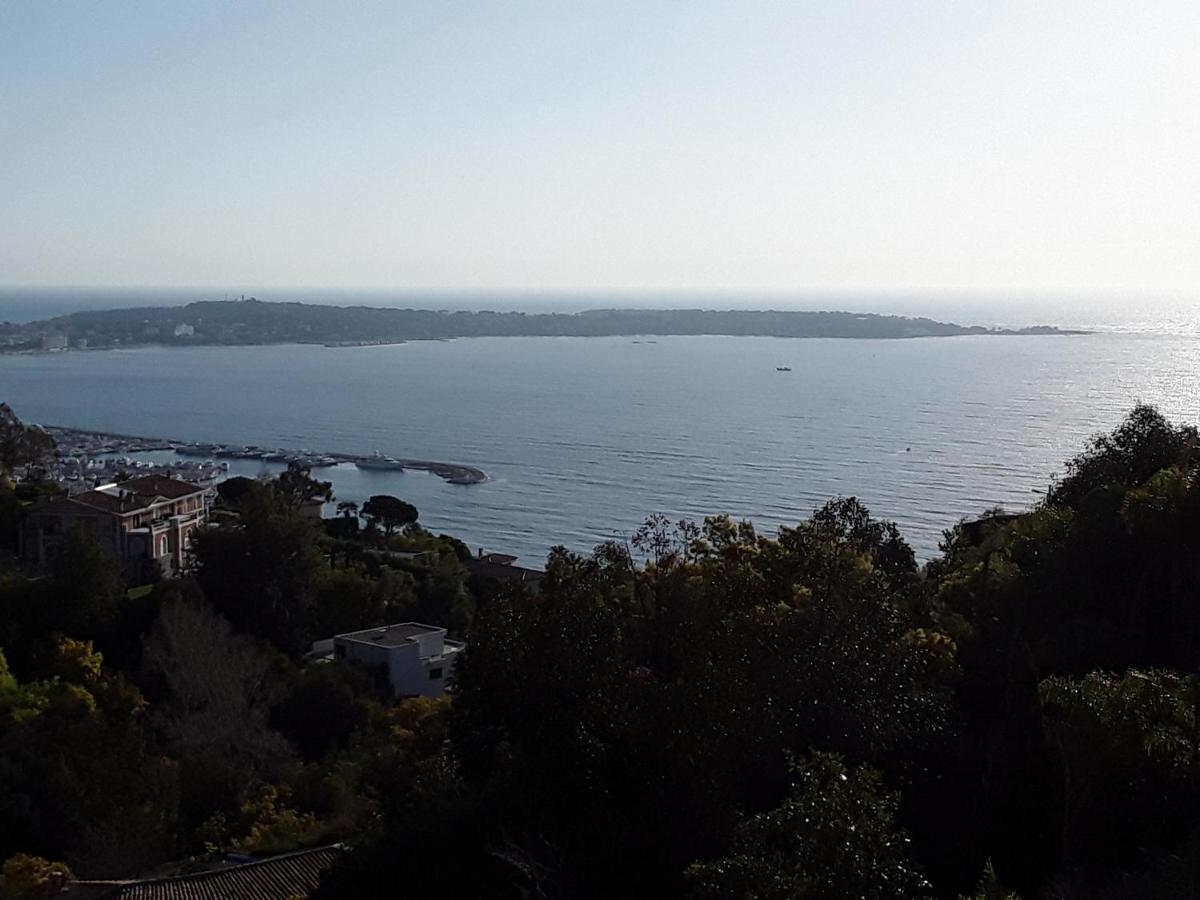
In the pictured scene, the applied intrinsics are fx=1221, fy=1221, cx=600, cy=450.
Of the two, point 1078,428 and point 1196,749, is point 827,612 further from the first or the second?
point 1078,428

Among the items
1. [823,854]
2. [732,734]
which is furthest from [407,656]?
[823,854]

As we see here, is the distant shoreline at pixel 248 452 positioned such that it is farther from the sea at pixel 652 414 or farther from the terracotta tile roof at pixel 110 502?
the terracotta tile roof at pixel 110 502

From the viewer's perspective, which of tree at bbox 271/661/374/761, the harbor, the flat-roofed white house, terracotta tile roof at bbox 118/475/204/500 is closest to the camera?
tree at bbox 271/661/374/761

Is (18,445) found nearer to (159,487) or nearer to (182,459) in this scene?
(159,487)

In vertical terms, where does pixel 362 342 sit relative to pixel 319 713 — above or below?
above

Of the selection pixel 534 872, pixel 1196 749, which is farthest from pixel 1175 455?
pixel 534 872

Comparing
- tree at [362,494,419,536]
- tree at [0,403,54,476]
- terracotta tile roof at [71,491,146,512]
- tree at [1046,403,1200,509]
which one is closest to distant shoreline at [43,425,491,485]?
tree at [0,403,54,476]

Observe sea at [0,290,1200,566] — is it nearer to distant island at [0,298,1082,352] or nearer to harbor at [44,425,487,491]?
harbor at [44,425,487,491]
